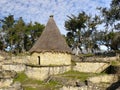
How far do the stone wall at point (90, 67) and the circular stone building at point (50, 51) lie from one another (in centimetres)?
126

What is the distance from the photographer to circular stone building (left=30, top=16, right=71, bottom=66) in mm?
34062

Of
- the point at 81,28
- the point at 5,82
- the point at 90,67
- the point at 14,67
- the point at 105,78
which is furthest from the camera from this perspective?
the point at 81,28

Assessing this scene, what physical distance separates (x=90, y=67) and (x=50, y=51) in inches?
190

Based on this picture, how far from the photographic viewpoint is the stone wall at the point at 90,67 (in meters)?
35.2

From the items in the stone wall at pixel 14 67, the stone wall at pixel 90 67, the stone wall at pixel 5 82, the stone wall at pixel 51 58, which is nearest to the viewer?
the stone wall at pixel 5 82

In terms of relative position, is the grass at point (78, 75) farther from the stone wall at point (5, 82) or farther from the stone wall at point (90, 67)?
the stone wall at point (5, 82)

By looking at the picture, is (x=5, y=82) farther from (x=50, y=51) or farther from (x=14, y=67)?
(x=50, y=51)

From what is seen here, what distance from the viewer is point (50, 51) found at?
1340 inches

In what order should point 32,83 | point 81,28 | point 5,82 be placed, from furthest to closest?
point 81,28 < point 32,83 < point 5,82

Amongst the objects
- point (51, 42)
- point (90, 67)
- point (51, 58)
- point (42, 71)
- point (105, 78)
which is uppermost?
point (51, 42)

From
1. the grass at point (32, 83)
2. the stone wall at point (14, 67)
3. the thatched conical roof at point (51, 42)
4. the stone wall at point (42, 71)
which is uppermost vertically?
the thatched conical roof at point (51, 42)

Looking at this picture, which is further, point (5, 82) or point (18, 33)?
point (18, 33)

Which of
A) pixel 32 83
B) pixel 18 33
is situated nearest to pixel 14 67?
pixel 32 83

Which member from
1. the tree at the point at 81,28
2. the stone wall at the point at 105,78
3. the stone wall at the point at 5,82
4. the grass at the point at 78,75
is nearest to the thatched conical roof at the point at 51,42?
the grass at the point at 78,75
